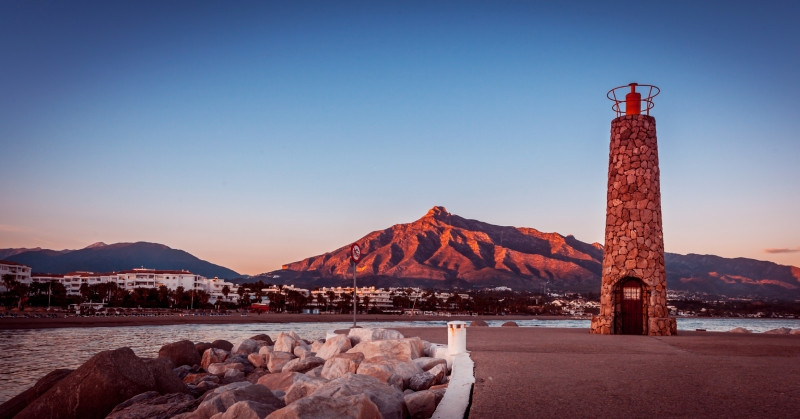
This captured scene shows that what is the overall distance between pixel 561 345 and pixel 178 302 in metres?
118

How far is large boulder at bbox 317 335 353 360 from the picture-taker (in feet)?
46.2

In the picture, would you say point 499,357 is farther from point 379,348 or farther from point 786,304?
point 786,304

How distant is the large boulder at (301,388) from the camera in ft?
27.5

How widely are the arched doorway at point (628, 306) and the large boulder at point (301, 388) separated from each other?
43.1ft

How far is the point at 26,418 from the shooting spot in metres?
9.88

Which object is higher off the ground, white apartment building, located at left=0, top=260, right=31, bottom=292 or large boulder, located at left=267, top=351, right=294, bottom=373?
large boulder, located at left=267, top=351, right=294, bottom=373

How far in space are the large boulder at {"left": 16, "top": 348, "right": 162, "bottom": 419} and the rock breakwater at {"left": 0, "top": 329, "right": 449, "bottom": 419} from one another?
0.05 ft

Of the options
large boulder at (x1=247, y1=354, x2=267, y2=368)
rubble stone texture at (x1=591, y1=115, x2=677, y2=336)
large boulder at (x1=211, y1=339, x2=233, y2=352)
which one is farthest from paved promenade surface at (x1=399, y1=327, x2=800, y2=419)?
large boulder at (x1=211, y1=339, x2=233, y2=352)

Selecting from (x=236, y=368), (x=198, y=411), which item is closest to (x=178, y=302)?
(x=236, y=368)

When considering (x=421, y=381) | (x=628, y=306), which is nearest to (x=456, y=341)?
(x=421, y=381)

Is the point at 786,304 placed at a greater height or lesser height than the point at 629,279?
lesser

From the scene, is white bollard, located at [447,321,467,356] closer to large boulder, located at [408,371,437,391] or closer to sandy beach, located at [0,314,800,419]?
sandy beach, located at [0,314,800,419]

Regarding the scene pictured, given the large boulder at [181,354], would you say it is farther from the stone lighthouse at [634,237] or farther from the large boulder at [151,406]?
the stone lighthouse at [634,237]

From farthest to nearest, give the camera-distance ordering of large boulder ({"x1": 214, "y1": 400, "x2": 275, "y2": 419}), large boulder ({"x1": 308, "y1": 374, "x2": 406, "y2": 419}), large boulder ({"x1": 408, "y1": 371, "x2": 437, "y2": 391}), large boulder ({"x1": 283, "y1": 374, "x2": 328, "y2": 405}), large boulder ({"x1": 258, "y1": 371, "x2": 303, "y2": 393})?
large boulder ({"x1": 258, "y1": 371, "x2": 303, "y2": 393}), large boulder ({"x1": 408, "y1": 371, "x2": 437, "y2": 391}), large boulder ({"x1": 283, "y1": 374, "x2": 328, "y2": 405}), large boulder ({"x1": 308, "y1": 374, "x2": 406, "y2": 419}), large boulder ({"x1": 214, "y1": 400, "x2": 275, "y2": 419})
